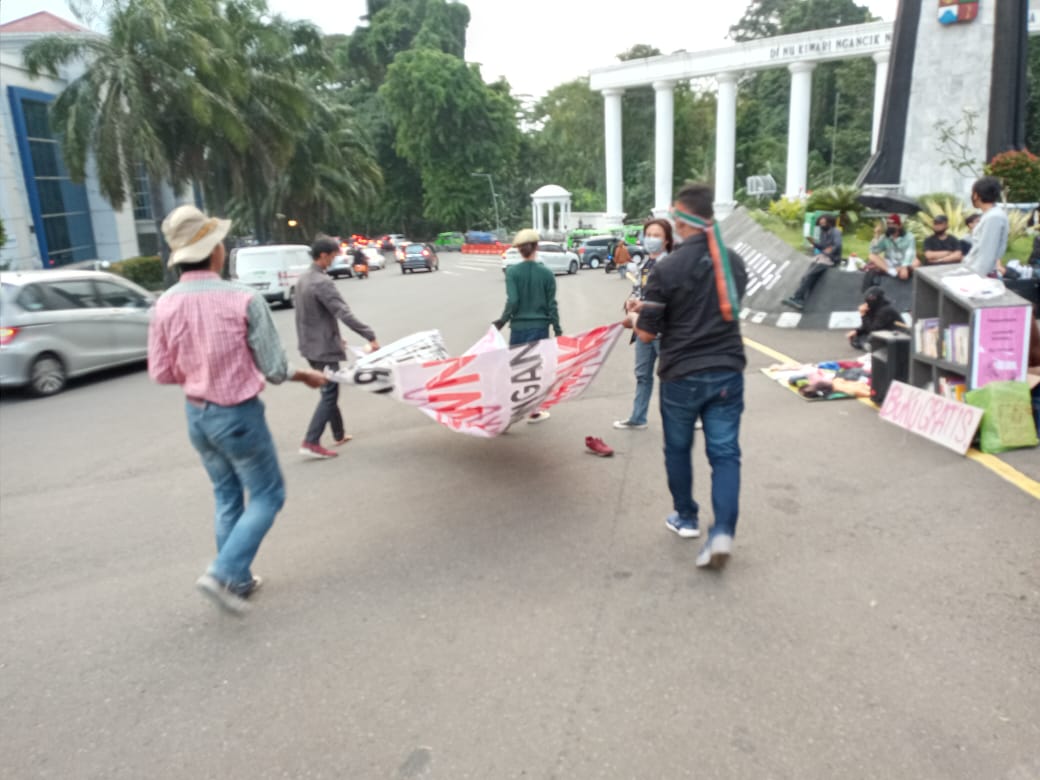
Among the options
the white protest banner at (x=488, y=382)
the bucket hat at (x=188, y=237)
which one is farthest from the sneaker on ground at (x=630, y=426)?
the bucket hat at (x=188, y=237)

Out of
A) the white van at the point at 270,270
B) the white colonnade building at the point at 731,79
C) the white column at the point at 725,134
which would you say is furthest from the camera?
the white column at the point at 725,134

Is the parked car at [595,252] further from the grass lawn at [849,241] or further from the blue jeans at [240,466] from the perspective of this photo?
the blue jeans at [240,466]

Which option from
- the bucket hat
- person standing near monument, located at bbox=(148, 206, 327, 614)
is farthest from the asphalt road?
the bucket hat

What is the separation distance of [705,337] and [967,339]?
11.3ft

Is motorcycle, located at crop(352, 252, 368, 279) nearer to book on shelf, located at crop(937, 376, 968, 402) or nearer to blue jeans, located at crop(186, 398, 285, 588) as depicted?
book on shelf, located at crop(937, 376, 968, 402)

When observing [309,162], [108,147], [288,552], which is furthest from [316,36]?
[288,552]

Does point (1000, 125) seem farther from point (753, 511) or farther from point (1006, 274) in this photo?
point (753, 511)

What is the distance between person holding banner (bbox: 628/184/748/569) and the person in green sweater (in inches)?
99.6

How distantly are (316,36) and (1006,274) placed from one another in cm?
3139

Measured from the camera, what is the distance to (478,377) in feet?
17.8

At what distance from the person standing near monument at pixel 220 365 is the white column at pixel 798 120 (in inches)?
1515

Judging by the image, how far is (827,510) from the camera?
5.04 m

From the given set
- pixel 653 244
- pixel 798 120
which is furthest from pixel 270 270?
pixel 798 120

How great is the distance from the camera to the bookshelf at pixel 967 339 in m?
6.24
